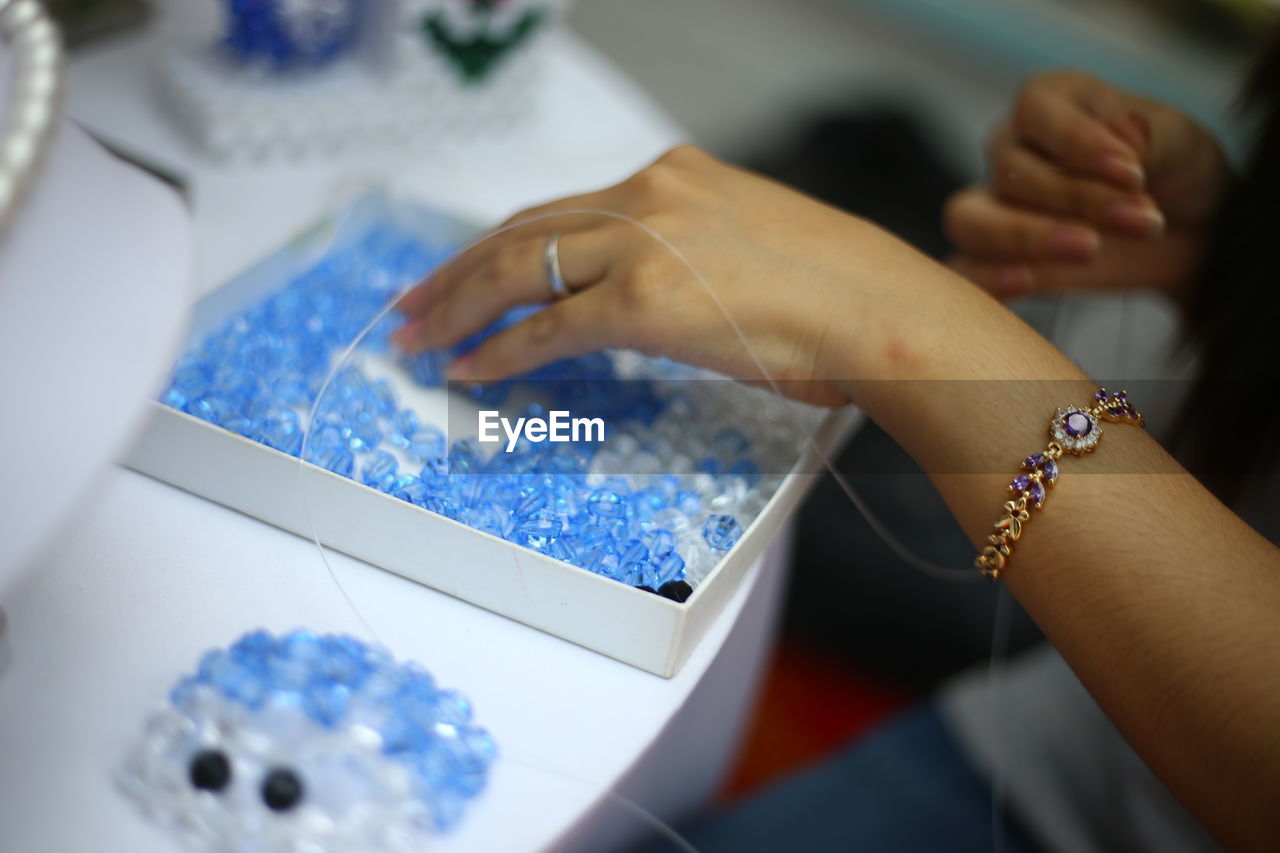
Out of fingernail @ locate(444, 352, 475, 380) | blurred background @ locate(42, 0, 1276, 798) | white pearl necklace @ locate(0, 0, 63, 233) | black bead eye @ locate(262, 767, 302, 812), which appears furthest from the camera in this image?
blurred background @ locate(42, 0, 1276, 798)

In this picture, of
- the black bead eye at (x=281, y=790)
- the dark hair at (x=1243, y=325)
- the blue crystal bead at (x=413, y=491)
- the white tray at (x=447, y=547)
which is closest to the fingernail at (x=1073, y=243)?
the dark hair at (x=1243, y=325)

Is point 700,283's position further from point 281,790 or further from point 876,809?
point 876,809

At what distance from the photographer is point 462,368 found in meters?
0.71

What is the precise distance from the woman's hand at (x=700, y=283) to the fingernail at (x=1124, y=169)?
0.23 m

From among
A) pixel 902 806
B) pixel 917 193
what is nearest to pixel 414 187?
pixel 902 806

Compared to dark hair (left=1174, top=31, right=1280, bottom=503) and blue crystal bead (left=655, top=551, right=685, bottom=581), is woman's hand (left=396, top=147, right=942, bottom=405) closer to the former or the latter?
blue crystal bead (left=655, top=551, right=685, bottom=581)

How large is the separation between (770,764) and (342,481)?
84cm

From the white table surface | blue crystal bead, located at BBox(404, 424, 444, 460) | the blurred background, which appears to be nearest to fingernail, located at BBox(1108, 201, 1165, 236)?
the blurred background

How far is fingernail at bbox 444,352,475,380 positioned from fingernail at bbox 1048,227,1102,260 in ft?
1.59

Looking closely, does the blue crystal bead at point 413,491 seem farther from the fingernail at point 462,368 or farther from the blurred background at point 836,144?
the blurred background at point 836,144

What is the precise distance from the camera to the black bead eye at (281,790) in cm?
46

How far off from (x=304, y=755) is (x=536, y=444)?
26 centimetres

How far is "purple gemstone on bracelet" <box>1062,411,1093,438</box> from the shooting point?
0.59 metres

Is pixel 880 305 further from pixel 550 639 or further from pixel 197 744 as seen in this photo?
pixel 197 744
